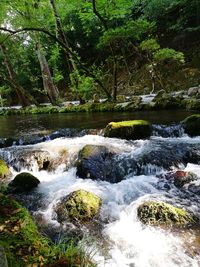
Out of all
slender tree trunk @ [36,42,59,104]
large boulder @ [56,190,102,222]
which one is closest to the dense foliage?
slender tree trunk @ [36,42,59,104]

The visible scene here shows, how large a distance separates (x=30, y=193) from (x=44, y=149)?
7.52 ft

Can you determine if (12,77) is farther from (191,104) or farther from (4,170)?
(4,170)

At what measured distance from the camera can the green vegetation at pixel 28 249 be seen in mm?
2623

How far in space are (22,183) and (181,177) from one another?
3271mm

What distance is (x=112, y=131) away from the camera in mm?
8695

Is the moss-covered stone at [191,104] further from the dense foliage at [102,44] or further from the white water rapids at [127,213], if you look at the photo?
the white water rapids at [127,213]

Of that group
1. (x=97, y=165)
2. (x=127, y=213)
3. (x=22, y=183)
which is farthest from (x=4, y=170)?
(x=127, y=213)

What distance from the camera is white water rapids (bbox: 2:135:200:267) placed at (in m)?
3.62

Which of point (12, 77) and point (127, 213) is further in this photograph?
point (12, 77)

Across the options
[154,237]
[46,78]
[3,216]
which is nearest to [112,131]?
[154,237]

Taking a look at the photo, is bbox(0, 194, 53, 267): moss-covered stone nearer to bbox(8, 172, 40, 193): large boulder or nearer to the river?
the river

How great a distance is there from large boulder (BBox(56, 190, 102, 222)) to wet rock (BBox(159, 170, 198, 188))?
5.64 feet

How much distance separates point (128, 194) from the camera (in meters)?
5.53

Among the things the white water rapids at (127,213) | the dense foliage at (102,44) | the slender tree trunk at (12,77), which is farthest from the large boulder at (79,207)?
the slender tree trunk at (12,77)
